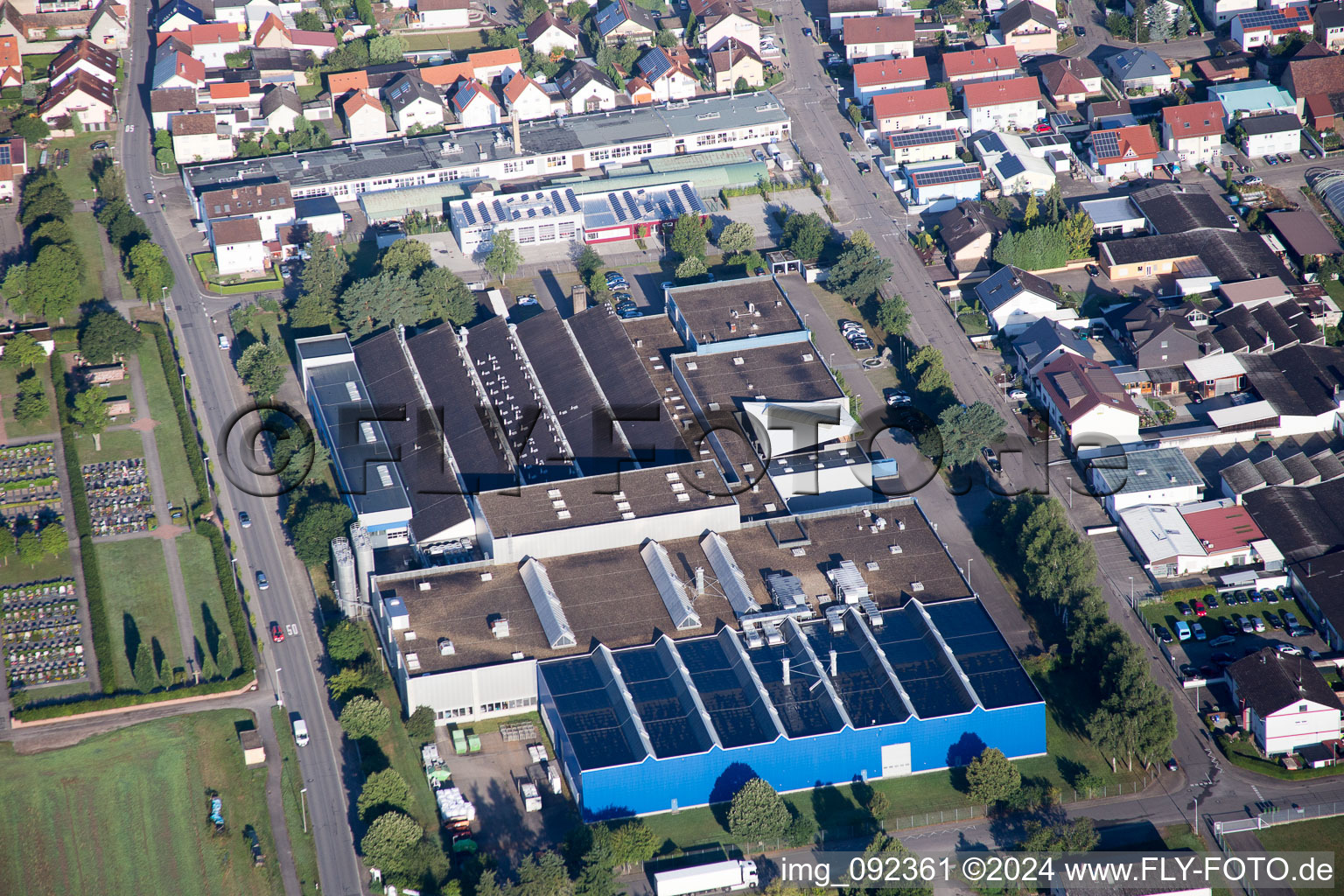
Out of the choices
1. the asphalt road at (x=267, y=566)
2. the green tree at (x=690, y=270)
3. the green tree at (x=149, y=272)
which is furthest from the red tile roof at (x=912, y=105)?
the green tree at (x=149, y=272)

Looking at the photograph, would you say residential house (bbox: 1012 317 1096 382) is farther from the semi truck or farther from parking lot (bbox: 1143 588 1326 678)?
the semi truck

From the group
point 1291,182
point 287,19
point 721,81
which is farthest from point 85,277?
point 1291,182

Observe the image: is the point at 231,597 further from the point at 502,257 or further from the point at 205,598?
the point at 502,257

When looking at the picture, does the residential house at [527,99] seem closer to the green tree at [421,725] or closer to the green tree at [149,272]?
the green tree at [149,272]

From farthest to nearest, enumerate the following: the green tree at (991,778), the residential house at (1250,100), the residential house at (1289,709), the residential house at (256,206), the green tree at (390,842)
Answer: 1. the residential house at (1250,100)
2. the residential house at (256,206)
3. the residential house at (1289,709)
4. the green tree at (991,778)
5. the green tree at (390,842)

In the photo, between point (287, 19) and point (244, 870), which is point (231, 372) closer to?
point (244, 870)

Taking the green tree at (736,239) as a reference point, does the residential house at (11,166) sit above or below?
above

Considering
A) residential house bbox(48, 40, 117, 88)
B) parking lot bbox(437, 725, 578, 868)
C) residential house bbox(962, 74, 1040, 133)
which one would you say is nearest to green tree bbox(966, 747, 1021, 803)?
parking lot bbox(437, 725, 578, 868)

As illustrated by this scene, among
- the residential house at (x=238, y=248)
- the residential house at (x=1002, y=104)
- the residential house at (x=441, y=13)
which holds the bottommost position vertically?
the residential house at (x=238, y=248)

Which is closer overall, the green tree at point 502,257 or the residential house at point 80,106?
the green tree at point 502,257
